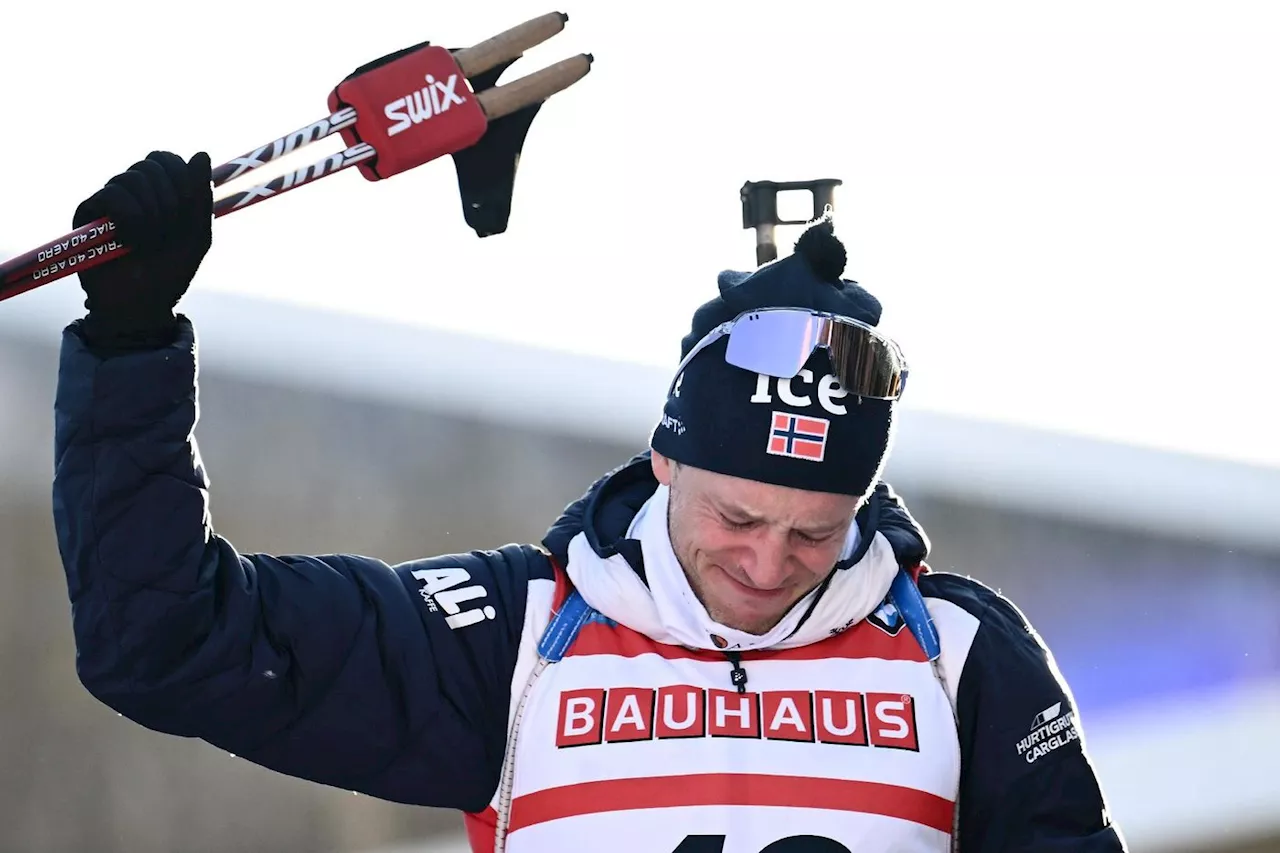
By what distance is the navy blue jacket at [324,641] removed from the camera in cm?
193

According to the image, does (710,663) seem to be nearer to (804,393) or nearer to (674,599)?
(674,599)

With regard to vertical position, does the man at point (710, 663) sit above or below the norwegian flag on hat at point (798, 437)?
below

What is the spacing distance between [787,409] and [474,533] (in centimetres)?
702

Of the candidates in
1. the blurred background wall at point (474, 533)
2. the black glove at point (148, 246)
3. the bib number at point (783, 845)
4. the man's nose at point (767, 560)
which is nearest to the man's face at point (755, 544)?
the man's nose at point (767, 560)

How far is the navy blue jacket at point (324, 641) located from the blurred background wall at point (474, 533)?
18.3ft

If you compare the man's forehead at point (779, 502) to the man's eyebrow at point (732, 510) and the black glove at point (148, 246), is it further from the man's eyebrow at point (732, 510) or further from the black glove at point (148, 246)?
the black glove at point (148, 246)

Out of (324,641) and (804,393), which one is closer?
A: (324,641)

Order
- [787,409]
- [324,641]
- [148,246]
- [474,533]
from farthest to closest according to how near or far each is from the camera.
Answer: [474,533]
[787,409]
[324,641]
[148,246]

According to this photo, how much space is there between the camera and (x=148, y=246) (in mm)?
1855

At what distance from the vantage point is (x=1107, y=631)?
8.61m

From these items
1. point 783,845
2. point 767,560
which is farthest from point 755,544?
point 783,845

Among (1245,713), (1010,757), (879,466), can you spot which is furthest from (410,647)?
(1245,713)

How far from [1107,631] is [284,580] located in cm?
732

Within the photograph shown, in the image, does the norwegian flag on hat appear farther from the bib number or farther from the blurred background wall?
the blurred background wall
